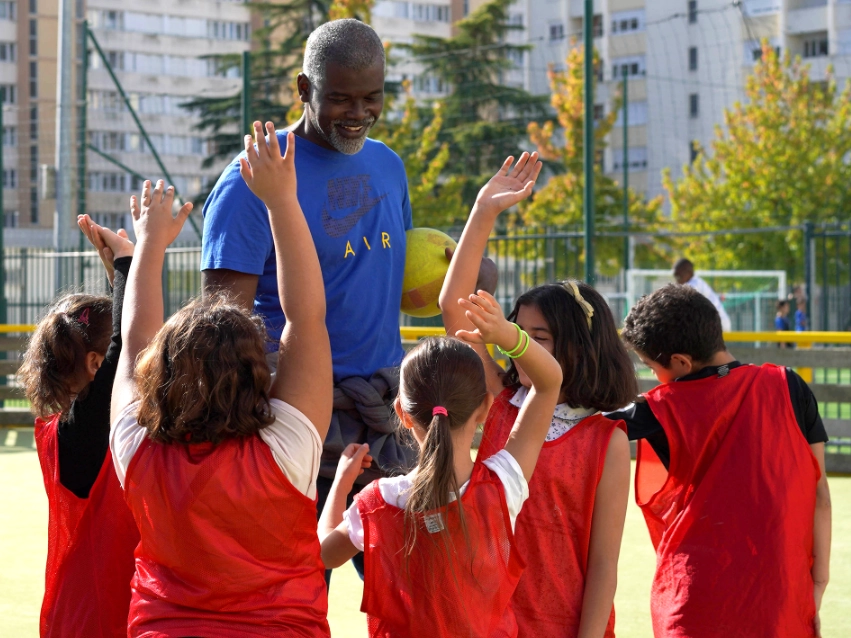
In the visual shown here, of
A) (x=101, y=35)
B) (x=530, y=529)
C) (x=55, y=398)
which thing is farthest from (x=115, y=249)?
(x=101, y=35)

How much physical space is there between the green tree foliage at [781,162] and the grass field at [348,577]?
20965 mm

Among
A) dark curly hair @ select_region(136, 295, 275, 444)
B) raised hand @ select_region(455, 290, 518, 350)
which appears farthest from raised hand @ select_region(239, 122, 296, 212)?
raised hand @ select_region(455, 290, 518, 350)

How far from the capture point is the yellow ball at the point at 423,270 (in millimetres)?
3445

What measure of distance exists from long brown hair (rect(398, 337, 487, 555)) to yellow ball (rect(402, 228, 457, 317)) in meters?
0.94

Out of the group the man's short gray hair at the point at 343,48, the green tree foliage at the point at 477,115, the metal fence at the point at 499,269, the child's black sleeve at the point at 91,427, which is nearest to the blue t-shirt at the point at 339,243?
the man's short gray hair at the point at 343,48

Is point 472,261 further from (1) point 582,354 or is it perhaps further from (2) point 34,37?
(2) point 34,37

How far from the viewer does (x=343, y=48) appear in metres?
3.00

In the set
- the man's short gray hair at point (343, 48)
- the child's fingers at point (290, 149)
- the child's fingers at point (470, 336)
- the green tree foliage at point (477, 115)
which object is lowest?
the child's fingers at point (470, 336)

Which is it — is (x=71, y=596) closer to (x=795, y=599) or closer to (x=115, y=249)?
(x=115, y=249)

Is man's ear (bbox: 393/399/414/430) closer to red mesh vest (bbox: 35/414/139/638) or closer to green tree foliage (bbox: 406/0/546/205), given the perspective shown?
red mesh vest (bbox: 35/414/139/638)

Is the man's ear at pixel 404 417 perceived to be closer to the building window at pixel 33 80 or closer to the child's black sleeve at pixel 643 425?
the child's black sleeve at pixel 643 425

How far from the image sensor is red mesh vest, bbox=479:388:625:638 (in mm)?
2736

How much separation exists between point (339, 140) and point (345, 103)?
0.37 ft

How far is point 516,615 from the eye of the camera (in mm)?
2752
